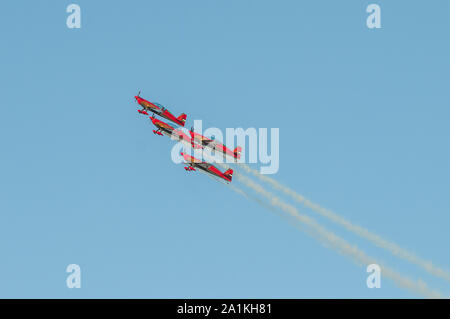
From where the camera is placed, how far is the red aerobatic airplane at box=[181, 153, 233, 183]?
17638cm

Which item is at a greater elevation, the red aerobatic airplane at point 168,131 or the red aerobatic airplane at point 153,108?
the red aerobatic airplane at point 153,108

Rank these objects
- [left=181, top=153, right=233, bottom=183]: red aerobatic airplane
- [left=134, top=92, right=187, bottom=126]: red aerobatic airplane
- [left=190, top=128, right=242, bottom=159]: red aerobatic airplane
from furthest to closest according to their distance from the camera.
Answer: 1. [left=134, top=92, right=187, bottom=126]: red aerobatic airplane
2. [left=190, top=128, right=242, bottom=159]: red aerobatic airplane
3. [left=181, top=153, right=233, bottom=183]: red aerobatic airplane

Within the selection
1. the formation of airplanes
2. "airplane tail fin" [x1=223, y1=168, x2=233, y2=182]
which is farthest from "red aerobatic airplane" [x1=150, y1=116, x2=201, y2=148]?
"airplane tail fin" [x1=223, y1=168, x2=233, y2=182]

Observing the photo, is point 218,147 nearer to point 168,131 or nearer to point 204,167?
point 204,167

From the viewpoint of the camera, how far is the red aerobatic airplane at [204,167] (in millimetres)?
176375

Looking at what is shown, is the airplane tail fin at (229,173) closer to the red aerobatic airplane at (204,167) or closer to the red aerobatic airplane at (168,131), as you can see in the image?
the red aerobatic airplane at (204,167)

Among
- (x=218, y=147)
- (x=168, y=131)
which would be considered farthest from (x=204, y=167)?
(x=168, y=131)

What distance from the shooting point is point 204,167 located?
177125mm

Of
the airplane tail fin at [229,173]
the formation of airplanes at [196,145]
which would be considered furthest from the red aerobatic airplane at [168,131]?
the airplane tail fin at [229,173]

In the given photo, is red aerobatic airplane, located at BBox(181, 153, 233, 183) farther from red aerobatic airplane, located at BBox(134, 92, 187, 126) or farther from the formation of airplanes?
red aerobatic airplane, located at BBox(134, 92, 187, 126)

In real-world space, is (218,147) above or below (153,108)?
below
